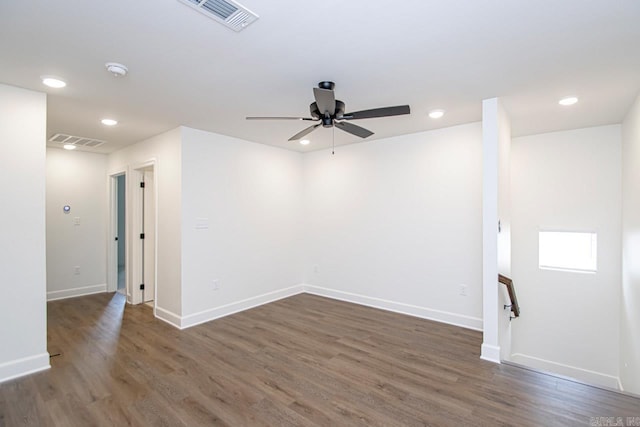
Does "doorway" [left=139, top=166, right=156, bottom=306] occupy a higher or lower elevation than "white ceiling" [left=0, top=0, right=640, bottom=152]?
lower

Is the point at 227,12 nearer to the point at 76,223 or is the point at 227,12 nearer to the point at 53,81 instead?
the point at 53,81

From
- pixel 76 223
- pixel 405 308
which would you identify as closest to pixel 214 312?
pixel 405 308

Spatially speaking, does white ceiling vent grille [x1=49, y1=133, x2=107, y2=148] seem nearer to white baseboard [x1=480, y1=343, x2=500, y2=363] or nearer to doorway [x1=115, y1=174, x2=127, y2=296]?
doorway [x1=115, y1=174, x2=127, y2=296]

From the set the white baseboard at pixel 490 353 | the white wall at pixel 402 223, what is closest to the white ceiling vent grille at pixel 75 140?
the white wall at pixel 402 223

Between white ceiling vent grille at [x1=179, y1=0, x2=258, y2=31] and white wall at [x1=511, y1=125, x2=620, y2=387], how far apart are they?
4180mm

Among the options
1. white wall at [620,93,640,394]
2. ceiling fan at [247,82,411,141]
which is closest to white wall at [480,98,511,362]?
ceiling fan at [247,82,411,141]

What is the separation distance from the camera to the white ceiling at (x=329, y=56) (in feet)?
5.87

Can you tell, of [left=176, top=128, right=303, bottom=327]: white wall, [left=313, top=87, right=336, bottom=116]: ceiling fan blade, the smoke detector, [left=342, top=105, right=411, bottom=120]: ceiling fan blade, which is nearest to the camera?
[left=313, top=87, right=336, bottom=116]: ceiling fan blade

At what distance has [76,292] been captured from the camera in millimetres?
5543

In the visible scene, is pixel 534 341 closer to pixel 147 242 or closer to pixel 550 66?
pixel 550 66

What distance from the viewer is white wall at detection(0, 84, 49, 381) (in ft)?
9.08

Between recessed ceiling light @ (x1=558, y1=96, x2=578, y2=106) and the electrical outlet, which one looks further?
the electrical outlet

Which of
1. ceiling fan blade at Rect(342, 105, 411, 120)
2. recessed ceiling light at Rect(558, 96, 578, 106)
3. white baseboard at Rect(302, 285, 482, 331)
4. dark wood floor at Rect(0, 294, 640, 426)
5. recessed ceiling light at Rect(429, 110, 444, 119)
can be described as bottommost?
dark wood floor at Rect(0, 294, 640, 426)

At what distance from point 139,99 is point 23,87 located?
929mm
